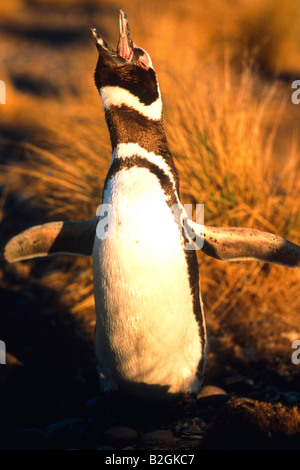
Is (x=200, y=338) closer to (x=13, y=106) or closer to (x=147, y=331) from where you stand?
(x=147, y=331)

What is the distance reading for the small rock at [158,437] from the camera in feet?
6.57

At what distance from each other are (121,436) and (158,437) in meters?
0.15

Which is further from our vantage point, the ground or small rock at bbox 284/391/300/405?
small rock at bbox 284/391/300/405

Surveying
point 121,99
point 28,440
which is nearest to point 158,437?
point 28,440

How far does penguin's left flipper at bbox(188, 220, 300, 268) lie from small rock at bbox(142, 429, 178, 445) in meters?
0.73

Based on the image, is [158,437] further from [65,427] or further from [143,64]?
[143,64]

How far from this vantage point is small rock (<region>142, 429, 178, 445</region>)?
2004 millimetres

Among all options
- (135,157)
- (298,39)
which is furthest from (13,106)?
(135,157)

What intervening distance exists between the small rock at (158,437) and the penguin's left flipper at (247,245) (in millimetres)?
733

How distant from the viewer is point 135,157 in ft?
6.33

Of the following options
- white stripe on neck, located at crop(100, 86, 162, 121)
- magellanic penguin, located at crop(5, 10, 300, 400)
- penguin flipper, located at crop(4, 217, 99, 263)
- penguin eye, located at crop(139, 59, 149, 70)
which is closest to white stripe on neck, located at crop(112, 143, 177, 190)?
magellanic penguin, located at crop(5, 10, 300, 400)

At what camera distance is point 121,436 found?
6.72 ft

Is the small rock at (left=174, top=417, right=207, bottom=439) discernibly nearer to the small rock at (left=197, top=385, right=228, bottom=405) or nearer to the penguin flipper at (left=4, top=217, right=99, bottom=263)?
the small rock at (left=197, top=385, right=228, bottom=405)

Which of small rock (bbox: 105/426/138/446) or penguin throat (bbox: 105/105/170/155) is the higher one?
penguin throat (bbox: 105/105/170/155)
